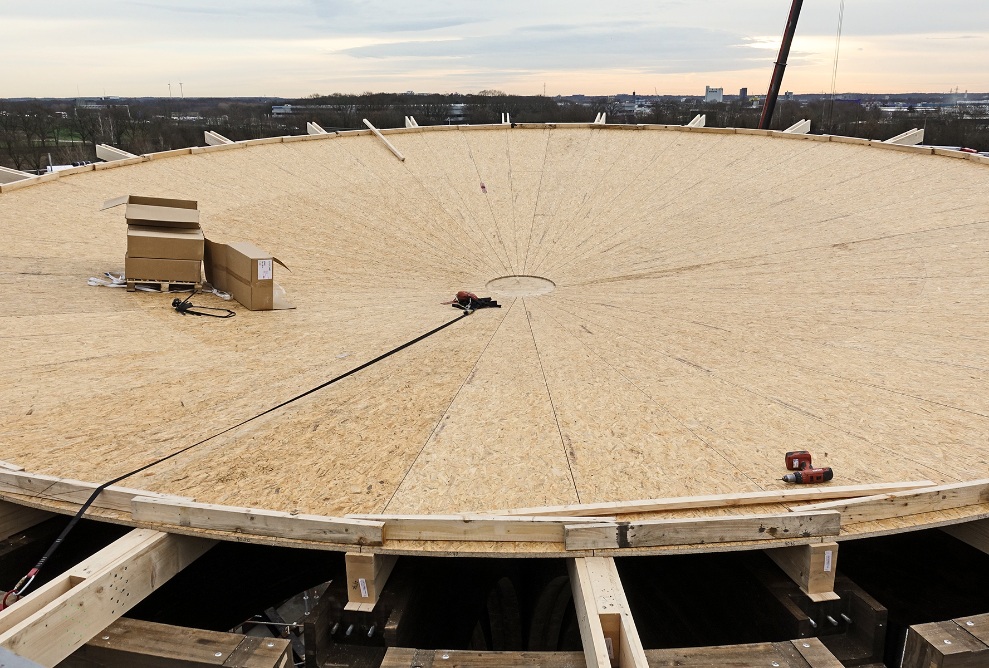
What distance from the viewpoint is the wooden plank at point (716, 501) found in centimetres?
388

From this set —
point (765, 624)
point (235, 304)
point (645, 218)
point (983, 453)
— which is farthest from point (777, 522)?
point (645, 218)

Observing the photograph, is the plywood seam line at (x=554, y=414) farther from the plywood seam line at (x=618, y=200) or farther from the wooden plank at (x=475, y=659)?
the plywood seam line at (x=618, y=200)

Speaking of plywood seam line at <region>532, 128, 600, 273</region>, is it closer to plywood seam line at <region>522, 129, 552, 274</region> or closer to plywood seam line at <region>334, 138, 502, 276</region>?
plywood seam line at <region>522, 129, 552, 274</region>

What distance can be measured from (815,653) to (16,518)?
494 cm

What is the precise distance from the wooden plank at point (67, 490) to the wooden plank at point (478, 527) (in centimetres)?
143

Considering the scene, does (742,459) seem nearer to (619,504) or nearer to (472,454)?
(619,504)

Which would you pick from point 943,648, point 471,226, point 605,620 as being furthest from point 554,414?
point 471,226

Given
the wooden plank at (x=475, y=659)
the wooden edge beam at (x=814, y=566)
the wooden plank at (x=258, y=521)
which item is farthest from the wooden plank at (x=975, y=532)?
the wooden plank at (x=258, y=521)

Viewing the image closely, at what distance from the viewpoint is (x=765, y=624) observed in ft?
13.1

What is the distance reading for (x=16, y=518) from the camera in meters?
4.49

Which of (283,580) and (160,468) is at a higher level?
(160,468)

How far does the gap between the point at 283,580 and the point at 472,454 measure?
1.96m

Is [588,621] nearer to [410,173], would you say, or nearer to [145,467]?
[145,467]

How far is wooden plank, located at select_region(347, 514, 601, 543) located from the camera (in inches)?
146
